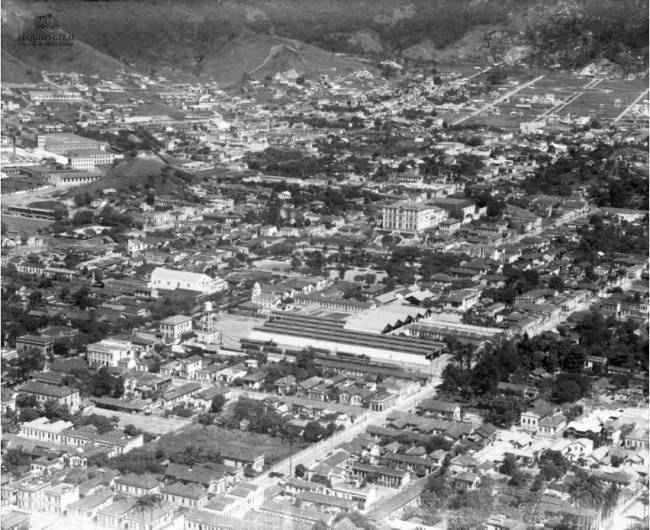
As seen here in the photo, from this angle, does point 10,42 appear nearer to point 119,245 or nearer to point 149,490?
point 119,245

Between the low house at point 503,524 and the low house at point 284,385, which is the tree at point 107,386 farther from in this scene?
the low house at point 503,524

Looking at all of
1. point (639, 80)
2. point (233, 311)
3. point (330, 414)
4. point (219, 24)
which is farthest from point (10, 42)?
point (330, 414)

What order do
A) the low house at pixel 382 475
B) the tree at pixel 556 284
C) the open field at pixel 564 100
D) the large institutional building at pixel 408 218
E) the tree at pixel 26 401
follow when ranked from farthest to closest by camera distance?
the open field at pixel 564 100
the large institutional building at pixel 408 218
the tree at pixel 556 284
the tree at pixel 26 401
the low house at pixel 382 475

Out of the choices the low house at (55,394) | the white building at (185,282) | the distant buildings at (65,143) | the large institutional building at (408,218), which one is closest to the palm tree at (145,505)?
the low house at (55,394)

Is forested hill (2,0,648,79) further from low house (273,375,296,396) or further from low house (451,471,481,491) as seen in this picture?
low house (451,471,481,491)

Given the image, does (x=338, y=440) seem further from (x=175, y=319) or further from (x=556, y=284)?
(x=556, y=284)

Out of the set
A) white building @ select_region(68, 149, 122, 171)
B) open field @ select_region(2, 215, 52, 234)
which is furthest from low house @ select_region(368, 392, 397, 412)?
white building @ select_region(68, 149, 122, 171)
